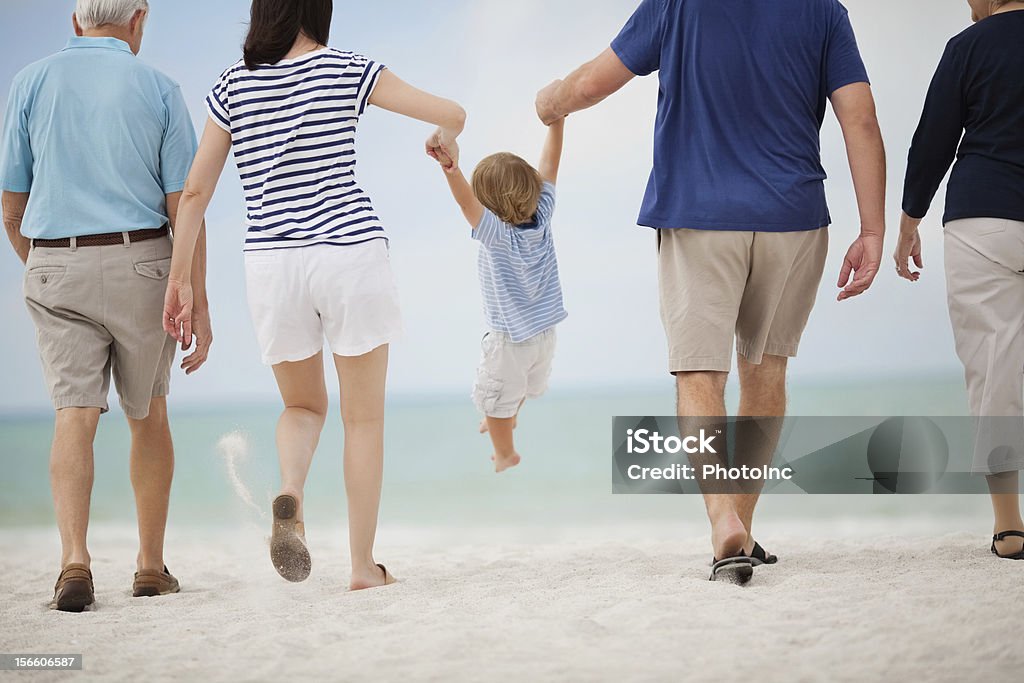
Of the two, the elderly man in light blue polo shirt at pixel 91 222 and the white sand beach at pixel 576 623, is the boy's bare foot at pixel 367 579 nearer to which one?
the white sand beach at pixel 576 623

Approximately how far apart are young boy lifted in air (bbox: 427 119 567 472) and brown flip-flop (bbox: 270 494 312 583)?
2.63 ft

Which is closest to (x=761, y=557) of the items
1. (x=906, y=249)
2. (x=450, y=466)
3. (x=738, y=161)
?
(x=906, y=249)

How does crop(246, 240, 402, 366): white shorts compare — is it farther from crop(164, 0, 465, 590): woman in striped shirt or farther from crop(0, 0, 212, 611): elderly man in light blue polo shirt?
crop(0, 0, 212, 611): elderly man in light blue polo shirt

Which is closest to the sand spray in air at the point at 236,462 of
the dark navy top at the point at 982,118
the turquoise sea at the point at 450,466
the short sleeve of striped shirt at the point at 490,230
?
the turquoise sea at the point at 450,466

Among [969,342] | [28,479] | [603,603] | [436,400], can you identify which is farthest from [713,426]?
[436,400]

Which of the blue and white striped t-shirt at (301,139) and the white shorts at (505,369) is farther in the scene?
the white shorts at (505,369)

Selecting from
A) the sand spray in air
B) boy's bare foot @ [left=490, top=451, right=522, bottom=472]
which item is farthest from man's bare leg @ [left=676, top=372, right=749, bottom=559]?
the sand spray in air

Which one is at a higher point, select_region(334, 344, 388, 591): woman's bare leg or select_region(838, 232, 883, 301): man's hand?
select_region(838, 232, 883, 301): man's hand

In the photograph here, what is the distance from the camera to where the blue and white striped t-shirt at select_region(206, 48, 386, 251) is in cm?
199

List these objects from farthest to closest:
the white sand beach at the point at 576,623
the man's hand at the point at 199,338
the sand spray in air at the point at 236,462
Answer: the sand spray in air at the point at 236,462 < the man's hand at the point at 199,338 < the white sand beach at the point at 576,623

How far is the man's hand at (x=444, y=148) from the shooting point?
6.74 ft

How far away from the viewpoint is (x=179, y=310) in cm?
209

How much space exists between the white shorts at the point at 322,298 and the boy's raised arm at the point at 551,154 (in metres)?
0.68

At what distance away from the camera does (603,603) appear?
1.79 m
